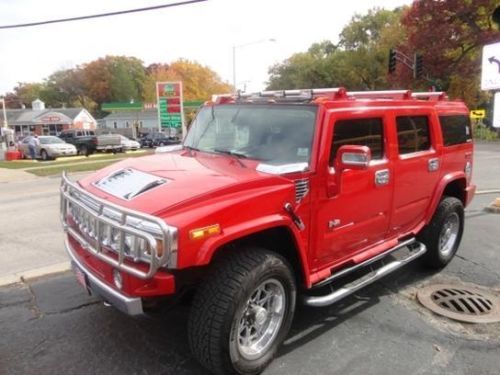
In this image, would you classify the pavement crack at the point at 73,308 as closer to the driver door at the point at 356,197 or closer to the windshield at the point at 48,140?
the driver door at the point at 356,197

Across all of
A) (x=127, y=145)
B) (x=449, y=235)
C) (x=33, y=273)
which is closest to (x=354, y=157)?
(x=449, y=235)

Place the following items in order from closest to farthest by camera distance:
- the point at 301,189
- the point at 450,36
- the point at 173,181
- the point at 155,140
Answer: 1. the point at 173,181
2. the point at 301,189
3. the point at 450,36
4. the point at 155,140

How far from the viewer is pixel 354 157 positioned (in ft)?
11.2

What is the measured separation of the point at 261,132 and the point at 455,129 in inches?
105

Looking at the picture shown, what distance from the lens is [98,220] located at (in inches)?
122

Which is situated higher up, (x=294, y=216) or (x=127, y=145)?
(x=294, y=216)

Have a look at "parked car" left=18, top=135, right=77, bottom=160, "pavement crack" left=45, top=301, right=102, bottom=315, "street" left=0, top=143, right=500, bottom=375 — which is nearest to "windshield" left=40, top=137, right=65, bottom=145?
"parked car" left=18, top=135, right=77, bottom=160

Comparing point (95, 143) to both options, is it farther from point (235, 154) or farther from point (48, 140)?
point (235, 154)

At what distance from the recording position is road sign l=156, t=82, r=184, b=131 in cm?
3141

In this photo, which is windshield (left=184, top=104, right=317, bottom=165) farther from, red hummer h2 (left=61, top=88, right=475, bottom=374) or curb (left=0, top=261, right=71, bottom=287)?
curb (left=0, top=261, right=71, bottom=287)

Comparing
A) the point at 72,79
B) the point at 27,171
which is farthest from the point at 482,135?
the point at 72,79

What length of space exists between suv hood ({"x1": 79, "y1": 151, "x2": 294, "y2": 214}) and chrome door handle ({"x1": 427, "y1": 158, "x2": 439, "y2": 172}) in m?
2.14

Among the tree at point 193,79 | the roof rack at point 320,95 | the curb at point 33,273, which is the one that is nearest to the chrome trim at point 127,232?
the roof rack at point 320,95

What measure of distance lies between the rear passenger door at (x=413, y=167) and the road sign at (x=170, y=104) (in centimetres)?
2715
